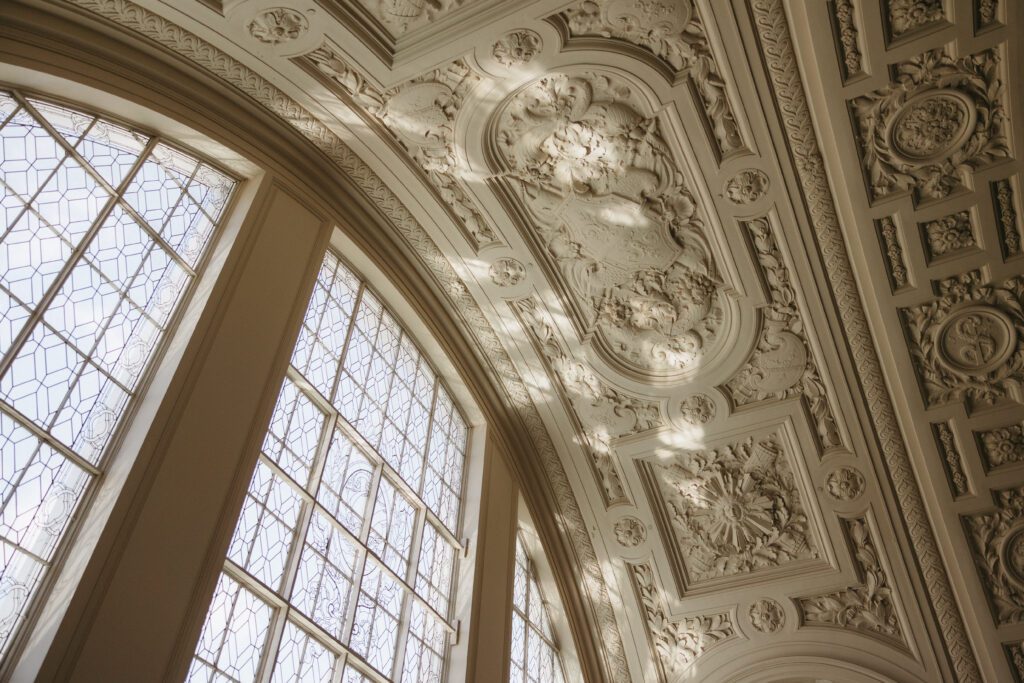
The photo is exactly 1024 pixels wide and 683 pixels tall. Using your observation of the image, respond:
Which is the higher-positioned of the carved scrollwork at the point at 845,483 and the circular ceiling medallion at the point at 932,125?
the circular ceiling medallion at the point at 932,125

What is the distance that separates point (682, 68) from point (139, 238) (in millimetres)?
4669

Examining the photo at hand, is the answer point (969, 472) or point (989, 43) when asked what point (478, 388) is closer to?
point (969, 472)

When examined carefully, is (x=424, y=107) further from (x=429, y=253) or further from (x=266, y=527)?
(x=266, y=527)

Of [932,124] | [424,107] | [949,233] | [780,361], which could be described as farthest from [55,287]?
[949,233]

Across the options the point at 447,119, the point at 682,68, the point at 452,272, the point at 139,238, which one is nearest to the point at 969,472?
the point at 682,68

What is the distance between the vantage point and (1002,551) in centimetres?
930

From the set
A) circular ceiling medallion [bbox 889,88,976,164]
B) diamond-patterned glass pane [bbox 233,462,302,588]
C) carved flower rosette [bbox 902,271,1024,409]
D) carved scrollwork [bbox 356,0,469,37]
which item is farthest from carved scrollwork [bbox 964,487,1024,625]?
carved scrollwork [bbox 356,0,469,37]

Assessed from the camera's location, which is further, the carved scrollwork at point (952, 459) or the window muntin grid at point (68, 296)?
the carved scrollwork at point (952, 459)

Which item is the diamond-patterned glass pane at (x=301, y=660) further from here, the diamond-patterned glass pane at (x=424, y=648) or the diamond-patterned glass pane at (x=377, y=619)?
the diamond-patterned glass pane at (x=424, y=648)

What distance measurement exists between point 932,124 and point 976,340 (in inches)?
93.5

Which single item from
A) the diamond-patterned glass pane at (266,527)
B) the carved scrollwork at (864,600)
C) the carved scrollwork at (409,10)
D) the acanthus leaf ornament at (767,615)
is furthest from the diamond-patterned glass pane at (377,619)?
the carved scrollwork at (864,600)

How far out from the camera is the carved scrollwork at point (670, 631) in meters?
10.5

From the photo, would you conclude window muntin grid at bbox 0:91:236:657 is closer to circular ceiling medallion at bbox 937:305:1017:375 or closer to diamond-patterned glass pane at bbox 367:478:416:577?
diamond-patterned glass pane at bbox 367:478:416:577

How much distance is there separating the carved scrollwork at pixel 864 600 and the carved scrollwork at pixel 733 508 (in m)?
0.52
